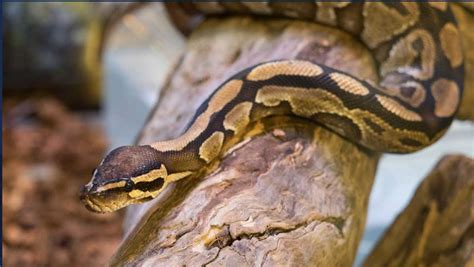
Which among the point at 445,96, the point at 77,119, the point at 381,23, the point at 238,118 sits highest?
the point at 238,118

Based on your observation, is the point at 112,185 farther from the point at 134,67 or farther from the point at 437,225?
the point at 134,67

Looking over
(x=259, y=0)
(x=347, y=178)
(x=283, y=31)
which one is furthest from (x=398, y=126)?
(x=259, y=0)

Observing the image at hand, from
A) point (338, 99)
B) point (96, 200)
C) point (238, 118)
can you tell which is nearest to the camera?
point (96, 200)

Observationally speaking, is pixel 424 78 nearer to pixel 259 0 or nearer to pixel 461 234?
pixel 461 234

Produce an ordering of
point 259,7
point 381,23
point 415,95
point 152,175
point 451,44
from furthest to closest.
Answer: point 259,7 < point 381,23 < point 451,44 < point 415,95 < point 152,175

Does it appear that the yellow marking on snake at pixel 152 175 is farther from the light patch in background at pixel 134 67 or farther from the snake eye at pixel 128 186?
the light patch in background at pixel 134 67

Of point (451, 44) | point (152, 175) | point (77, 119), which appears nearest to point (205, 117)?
point (152, 175)
